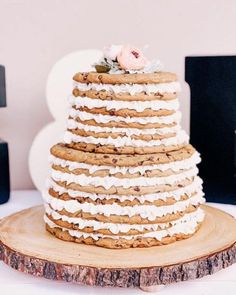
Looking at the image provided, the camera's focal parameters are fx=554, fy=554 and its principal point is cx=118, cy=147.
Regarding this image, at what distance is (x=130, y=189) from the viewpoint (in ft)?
3.27

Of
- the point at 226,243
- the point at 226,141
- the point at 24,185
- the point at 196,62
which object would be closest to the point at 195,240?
the point at 226,243

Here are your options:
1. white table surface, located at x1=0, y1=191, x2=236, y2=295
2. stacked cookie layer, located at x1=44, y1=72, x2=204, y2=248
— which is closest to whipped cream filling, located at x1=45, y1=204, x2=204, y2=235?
stacked cookie layer, located at x1=44, y1=72, x2=204, y2=248

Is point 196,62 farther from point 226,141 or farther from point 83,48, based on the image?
point 83,48

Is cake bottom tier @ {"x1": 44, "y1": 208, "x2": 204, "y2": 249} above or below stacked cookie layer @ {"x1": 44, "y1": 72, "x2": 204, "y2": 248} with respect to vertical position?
below

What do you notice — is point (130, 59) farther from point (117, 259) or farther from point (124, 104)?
point (117, 259)

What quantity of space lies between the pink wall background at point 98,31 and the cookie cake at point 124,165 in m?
0.52

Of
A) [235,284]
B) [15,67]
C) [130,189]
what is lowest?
[235,284]

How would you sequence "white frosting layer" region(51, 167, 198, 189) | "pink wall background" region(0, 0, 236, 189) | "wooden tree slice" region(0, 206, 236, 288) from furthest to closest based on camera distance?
1. "pink wall background" region(0, 0, 236, 189)
2. "white frosting layer" region(51, 167, 198, 189)
3. "wooden tree slice" region(0, 206, 236, 288)

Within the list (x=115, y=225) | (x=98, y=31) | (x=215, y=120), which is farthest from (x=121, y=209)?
(x=98, y=31)

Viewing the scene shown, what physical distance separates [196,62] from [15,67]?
1.69ft

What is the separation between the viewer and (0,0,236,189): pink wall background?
157 centimetres

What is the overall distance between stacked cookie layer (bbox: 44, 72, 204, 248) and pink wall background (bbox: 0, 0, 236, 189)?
0.53 metres

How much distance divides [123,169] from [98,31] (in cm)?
69

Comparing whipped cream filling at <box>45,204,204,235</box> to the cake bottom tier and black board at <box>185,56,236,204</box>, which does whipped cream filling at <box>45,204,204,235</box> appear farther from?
black board at <box>185,56,236,204</box>
